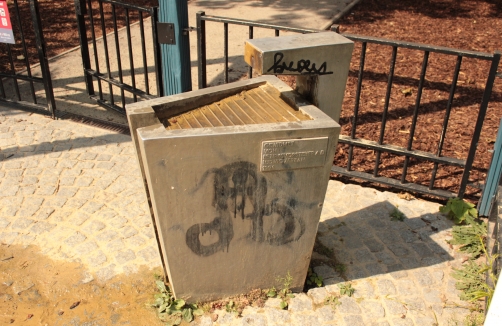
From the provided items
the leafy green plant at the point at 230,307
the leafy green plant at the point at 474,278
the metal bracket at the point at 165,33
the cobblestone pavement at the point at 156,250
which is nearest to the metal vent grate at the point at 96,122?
the cobblestone pavement at the point at 156,250

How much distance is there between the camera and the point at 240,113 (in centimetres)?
318

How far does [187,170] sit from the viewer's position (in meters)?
2.86

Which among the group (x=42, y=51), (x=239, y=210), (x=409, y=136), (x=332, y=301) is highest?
(x=42, y=51)

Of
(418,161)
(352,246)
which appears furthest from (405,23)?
(352,246)

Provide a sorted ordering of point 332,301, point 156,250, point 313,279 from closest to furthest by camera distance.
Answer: point 332,301
point 313,279
point 156,250

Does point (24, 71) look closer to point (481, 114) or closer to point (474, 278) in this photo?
point (481, 114)

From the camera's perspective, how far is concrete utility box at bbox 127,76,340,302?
2.84m

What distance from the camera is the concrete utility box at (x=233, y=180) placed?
2836 mm

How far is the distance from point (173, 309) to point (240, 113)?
4.65 ft

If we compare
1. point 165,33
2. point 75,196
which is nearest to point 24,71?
point 165,33

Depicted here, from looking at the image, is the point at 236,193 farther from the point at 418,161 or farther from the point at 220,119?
the point at 418,161

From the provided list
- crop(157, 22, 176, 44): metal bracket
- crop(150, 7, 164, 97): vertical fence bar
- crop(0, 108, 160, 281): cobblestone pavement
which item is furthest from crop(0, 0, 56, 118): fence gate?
crop(157, 22, 176, 44): metal bracket

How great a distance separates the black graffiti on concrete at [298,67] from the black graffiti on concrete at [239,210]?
579 millimetres

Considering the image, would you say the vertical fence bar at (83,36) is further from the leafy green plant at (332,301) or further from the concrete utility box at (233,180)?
the leafy green plant at (332,301)
